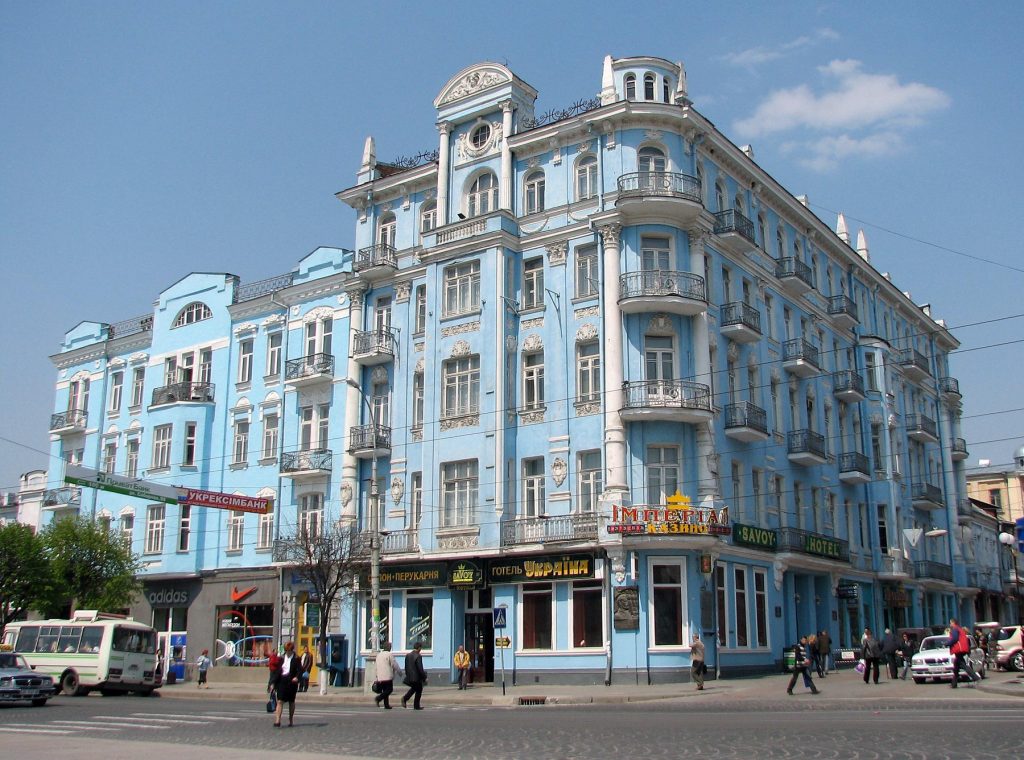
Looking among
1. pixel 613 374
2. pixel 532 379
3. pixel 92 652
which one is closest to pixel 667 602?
pixel 613 374

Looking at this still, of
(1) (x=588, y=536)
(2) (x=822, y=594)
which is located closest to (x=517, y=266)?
(1) (x=588, y=536)

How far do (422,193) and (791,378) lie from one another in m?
17.1

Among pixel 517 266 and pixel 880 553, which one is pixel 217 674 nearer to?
pixel 517 266

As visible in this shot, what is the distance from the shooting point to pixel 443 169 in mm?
42062

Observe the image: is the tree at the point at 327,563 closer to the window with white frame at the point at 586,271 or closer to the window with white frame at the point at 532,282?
the window with white frame at the point at 532,282

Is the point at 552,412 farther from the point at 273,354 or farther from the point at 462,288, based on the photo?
the point at 273,354

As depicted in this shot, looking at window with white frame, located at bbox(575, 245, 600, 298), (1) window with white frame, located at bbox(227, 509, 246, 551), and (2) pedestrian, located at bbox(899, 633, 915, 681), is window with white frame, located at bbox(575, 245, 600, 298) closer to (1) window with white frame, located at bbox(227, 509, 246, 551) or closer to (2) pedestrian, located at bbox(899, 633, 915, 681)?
(2) pedestrian, located at bbox(899, 633, 915, 681)

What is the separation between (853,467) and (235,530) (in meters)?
27.3

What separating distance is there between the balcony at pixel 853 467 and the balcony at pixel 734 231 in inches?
463

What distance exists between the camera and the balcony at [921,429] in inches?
2122

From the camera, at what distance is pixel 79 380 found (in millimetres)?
55781

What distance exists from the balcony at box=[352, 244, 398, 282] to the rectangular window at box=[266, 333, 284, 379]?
5.59 meters

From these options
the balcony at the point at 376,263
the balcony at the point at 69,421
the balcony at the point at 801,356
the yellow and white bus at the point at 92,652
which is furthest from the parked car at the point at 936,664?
the balcony at the point at 69,421

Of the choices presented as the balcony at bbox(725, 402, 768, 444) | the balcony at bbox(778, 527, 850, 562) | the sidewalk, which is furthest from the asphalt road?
the balcony at bbox(778, 527, 850, 562)
